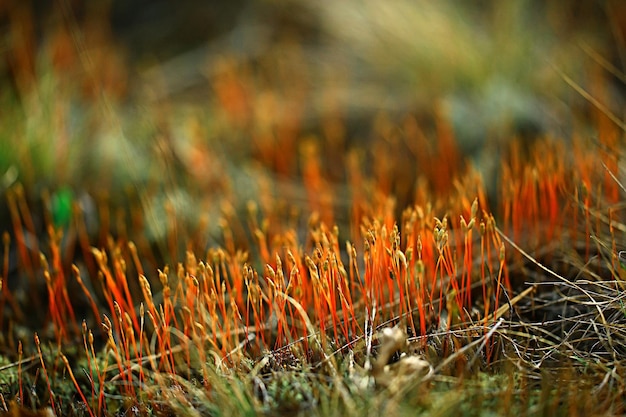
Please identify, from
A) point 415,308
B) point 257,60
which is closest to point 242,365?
point 415,308

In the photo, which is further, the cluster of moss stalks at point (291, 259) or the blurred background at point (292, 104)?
the blurred background at point (292, 104)

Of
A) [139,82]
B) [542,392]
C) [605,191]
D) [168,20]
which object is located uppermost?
[168,20]

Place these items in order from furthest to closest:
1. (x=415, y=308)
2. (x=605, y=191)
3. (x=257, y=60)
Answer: (x=257, y=60) < (x=605, y=191) < (x=415, y=308)

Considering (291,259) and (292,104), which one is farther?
(292,104)

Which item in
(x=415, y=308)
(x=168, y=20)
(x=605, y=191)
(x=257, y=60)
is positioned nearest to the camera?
(x=415, y=308)

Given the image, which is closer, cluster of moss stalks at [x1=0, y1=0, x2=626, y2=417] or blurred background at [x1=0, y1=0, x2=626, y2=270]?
cluster of moss stalks at [x1=0, y1=0, x2=626, y2=417]

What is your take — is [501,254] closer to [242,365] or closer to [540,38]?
[242,365]

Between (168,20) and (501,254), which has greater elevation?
(168,20)

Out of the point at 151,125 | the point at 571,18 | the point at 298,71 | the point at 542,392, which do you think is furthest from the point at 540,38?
the point at 542,392

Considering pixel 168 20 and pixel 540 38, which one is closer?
pixel 540 38

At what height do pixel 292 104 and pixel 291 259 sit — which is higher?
pixel 292 104
